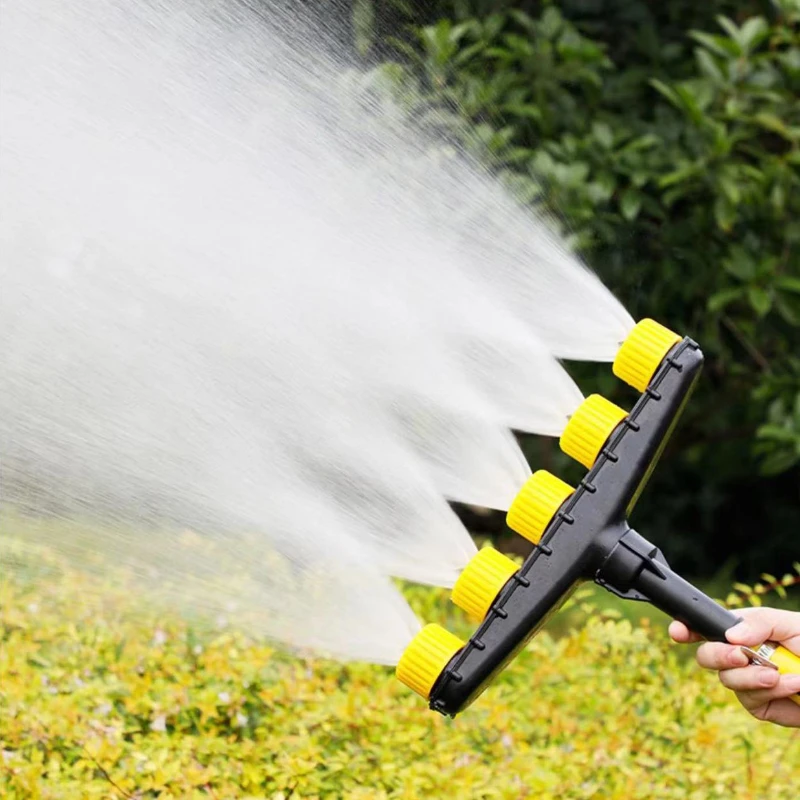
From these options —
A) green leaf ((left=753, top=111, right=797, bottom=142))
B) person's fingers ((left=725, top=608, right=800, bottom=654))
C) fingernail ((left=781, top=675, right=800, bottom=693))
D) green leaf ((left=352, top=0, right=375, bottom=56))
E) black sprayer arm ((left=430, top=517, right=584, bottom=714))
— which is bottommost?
black sprayer arm ((left=430, top=517, right=584, bottom=714))

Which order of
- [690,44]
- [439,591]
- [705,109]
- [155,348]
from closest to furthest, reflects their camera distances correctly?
1. [155,348]
2. [439,591]
3. [705,109]
4. [690,44]

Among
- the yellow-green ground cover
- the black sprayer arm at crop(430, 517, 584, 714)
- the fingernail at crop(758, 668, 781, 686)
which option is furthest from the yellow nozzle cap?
the yellow-green ground cover

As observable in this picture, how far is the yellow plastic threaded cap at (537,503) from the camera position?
1.74 m

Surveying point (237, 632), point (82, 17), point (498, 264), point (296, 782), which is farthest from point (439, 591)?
point (82, 17)

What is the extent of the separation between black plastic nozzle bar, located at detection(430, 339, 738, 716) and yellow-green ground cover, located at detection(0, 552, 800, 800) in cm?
60

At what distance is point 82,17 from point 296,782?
56.3 inches

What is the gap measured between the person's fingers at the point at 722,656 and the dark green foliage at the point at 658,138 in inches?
65.9

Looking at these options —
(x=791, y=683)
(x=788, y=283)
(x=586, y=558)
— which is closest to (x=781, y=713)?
(x=791, y=683)

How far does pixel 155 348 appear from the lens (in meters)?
2.27

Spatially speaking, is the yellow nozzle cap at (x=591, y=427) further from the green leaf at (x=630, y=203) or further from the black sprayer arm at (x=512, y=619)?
the green leaf at (x=630, y=203)

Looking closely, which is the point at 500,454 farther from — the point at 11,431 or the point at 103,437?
the point at 11,431

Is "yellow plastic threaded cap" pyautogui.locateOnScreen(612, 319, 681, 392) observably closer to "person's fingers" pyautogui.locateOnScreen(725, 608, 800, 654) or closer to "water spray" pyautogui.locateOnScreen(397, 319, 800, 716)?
"water spray" pyautogui.locateOnScreen(397, 319, 800, 716)

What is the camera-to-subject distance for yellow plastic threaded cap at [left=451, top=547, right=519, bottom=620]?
1719mm

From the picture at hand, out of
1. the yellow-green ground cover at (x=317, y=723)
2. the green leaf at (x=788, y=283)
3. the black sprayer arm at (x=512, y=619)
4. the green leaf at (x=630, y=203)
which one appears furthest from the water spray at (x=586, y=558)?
the green leaf at (x=788, y=283)
